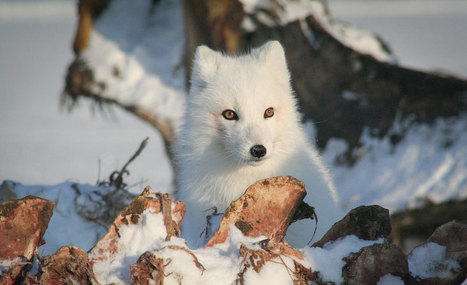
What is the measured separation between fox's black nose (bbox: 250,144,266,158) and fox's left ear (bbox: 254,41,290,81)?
0.85m

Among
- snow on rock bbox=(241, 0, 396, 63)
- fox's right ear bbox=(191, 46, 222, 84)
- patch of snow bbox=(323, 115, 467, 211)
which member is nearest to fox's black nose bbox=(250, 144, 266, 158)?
fox's right ear bbox=(191, 46, 222, 84)

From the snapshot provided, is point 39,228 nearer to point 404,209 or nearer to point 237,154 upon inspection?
point 237,154

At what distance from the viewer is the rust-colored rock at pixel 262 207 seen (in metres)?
1.97

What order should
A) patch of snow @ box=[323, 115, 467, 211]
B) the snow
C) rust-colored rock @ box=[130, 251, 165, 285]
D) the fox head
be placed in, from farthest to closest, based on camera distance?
1. patch of snow @ box=[323, 115, 467, 211]
2. the snow
3. the fox head
4. rust-colored rock @ box=[130, 251, 165, 285]

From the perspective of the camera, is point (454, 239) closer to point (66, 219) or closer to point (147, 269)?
point (147, 269)

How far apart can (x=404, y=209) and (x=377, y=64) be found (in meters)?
2.24

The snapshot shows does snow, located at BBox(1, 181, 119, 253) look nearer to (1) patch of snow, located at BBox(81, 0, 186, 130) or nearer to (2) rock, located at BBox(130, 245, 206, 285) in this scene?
(2) rock, located at BBox(130, 245, 206, 285)

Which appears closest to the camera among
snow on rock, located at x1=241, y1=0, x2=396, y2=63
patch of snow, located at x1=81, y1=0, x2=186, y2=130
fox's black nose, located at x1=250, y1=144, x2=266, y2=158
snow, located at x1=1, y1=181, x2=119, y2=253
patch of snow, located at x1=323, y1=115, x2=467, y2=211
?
fox's black nose, located at x1=250, y1=144, x2=266, y2=158

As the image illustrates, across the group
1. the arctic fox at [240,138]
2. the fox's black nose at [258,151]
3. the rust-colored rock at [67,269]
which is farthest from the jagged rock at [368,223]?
the fox's black nose at [258,151]

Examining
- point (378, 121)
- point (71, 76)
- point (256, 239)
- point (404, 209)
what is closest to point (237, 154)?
point (256, 239)

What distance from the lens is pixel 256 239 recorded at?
6.50 ft

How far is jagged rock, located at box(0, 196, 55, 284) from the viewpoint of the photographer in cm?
189

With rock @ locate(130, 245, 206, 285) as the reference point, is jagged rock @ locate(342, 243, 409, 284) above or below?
above

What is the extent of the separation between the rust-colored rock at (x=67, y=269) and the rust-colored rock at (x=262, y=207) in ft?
1.53
